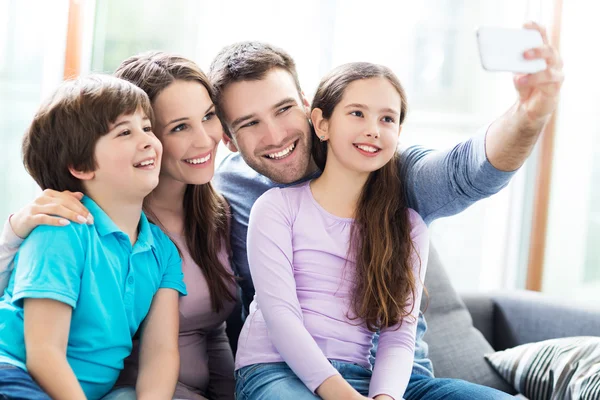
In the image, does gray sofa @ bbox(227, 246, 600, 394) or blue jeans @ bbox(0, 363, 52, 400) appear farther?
gray sofa @ bbox(227, 246, 600, 394)

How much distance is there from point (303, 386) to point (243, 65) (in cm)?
78

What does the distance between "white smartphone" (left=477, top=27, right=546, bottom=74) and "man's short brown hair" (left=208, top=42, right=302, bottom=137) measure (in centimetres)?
71

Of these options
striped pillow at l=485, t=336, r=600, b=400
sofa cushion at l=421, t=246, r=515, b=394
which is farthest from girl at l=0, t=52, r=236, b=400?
striped pillow at l=485, t=336, r=600, b=400

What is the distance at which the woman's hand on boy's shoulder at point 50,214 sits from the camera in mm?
1395

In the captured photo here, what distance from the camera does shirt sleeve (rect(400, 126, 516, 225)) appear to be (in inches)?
56.5

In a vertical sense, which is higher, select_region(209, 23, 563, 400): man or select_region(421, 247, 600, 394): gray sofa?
select_region(209, 23, 563, 400): man

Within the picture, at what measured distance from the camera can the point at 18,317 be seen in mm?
1386

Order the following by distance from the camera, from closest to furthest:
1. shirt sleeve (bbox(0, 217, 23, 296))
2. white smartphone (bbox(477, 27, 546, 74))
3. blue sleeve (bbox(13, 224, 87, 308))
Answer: white smartphone (bbox(477, 27, 546, 74)), blue sleeve (bbox(13, 224, 87, 308)), shirt sleeve (bbox(0, 217, 23, 296))

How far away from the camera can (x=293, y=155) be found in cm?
173

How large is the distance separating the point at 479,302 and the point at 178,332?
3.75 feet

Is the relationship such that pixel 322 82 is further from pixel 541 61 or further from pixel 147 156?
pixel 541 61

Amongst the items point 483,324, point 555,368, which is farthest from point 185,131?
point 483,324

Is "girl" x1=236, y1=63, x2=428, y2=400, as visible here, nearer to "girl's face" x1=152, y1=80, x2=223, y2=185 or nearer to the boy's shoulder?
"girl's face" x1=152, y1=80, x2=223, y2=185

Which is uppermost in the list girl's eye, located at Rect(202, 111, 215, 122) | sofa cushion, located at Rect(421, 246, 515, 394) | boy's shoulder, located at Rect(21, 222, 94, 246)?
girl's eye, located at Rect(202, 111, 215, 122)
